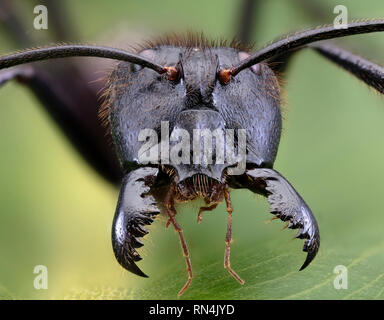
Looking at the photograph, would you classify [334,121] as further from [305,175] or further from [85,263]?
[85,263]

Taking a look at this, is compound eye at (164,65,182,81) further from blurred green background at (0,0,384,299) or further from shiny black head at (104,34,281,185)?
blurred green background at (0,0,384,299)

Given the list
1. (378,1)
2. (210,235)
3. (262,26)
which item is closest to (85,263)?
(210,235)
